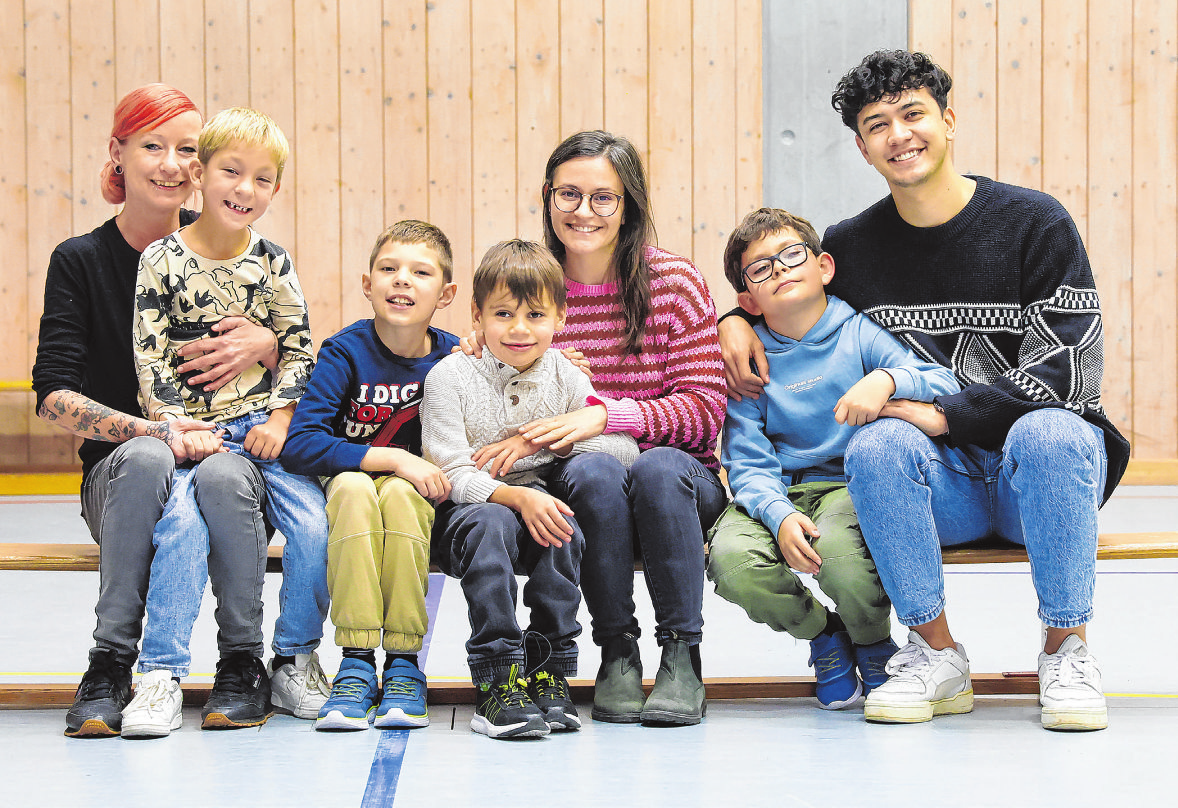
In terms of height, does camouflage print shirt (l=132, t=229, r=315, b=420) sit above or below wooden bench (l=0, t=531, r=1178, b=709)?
above

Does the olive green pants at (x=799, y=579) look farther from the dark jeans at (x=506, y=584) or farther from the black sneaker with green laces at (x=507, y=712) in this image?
the black sneaker with green laces at (x=507, y=712)

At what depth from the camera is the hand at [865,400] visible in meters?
1.90

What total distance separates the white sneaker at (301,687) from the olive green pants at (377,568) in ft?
0.39

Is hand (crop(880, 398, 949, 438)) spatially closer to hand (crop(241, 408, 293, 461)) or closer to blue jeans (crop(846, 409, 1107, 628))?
blue jeans (crop(846, 409, 1107, 628))

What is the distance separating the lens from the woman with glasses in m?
1.82

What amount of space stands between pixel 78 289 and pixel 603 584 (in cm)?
114

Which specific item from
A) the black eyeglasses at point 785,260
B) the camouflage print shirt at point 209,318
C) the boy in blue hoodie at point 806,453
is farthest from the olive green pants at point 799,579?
the camouflage print shirt at point 209,318

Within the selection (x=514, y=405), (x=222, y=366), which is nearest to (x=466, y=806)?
(x=514, y=405)

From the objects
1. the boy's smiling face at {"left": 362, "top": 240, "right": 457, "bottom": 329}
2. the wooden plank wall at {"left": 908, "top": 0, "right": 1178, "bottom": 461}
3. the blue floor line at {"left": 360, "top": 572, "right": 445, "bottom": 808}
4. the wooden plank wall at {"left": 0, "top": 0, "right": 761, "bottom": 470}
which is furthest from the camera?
the wooden plank wall at {"left": 908, "top": 0, "right": 1178, "bottom": 461}

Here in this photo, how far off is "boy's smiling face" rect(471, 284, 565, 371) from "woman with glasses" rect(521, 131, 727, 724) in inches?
5.2

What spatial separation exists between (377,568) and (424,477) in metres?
0.17

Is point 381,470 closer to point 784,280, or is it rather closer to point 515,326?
point 515,326

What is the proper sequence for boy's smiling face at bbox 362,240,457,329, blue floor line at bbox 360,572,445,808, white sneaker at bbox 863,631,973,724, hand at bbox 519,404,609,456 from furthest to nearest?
1. boy's smiling face at bbox 362,240,457,329
2. hand at bbox 519,404,609,456
3. white sneaker at bbox 863,631,973,724
4. blue floor line at bbox 360,572,445,808

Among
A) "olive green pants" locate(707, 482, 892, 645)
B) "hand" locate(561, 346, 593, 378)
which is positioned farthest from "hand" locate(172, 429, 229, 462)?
"olive green pants" locate(707, 482, 892, 645)
